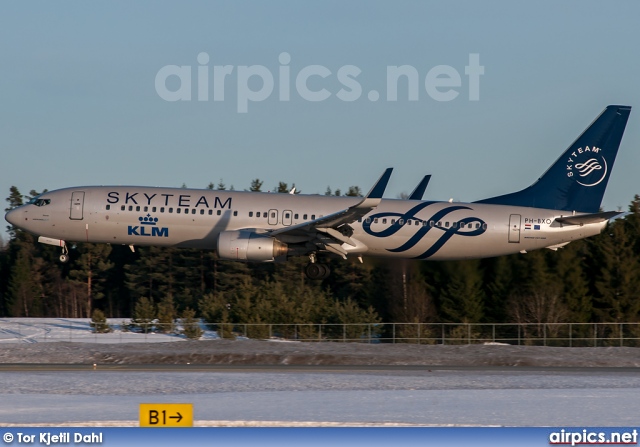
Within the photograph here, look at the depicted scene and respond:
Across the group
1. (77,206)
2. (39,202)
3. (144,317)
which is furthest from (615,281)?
(39,202)

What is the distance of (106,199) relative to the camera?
4016 cm

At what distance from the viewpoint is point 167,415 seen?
15.4 m

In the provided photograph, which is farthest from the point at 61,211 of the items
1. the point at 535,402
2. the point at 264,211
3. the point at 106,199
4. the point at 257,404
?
the point at 535,402

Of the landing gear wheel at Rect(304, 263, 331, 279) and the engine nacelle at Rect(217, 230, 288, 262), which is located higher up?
the engine nacelle at Rect(217, 230, 288, 262)

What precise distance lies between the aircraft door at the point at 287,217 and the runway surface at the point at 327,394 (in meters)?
9.96

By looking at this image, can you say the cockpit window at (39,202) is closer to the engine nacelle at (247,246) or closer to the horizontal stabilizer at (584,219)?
the engine nacelle at (247,246)

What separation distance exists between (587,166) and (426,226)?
8409 mm

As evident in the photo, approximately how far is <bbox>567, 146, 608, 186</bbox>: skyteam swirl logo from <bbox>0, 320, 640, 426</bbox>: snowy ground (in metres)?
8.26

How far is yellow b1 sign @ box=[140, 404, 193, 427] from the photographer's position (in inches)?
603

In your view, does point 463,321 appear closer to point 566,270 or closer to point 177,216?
point 566,270

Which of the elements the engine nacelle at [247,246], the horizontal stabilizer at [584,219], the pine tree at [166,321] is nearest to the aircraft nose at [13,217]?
the pine tree at [166,321]

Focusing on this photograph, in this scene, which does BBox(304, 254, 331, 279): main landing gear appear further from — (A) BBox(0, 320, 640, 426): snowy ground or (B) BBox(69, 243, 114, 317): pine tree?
(B) BBox(69, 243, 114, 317): pine tree

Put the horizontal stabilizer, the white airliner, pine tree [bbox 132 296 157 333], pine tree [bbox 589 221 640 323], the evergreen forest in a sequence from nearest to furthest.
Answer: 1. the horizontal stabilizer
2. the white airliner
3. pine tree [bbox 132 296 157 333]
4. the evergreen forest
5. pine tree [bbox 589 221 640 323]

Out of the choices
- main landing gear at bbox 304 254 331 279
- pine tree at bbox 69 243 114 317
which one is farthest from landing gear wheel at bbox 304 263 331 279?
pine tree at bbox 69 243 114 317
